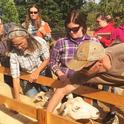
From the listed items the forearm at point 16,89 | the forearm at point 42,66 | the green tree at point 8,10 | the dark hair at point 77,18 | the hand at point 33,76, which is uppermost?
the dark hair at point 77,18

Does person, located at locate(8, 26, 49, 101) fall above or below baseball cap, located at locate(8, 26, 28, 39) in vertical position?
below

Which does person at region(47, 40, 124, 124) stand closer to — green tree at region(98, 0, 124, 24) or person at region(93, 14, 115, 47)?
person at region(93, 14, 115, 47)

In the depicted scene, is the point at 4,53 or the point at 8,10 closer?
the point at 4,53

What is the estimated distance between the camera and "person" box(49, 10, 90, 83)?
418 centimetres

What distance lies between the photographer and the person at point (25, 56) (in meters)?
4.52

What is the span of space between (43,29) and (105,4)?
2050cm

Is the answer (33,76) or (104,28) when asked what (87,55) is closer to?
(33,76)

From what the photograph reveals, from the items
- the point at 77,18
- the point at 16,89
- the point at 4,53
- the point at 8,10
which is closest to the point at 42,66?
the point at 16,89

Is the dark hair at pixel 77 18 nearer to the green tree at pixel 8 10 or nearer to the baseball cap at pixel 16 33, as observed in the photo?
the baseball cap at pixel 16 33

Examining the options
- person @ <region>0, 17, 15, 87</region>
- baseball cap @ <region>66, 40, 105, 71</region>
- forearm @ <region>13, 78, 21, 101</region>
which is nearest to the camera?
baseball cap @ <region>66, 40, 105, 71</region>

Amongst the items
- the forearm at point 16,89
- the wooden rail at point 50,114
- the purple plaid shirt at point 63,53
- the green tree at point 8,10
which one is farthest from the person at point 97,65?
the green tree at point 8,10

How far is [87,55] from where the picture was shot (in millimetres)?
3271

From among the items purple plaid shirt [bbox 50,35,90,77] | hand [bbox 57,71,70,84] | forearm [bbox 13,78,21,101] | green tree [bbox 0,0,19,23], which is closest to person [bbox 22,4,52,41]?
forearm [bbox 13,78,21,101]

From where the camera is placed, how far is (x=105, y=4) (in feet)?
88.7
